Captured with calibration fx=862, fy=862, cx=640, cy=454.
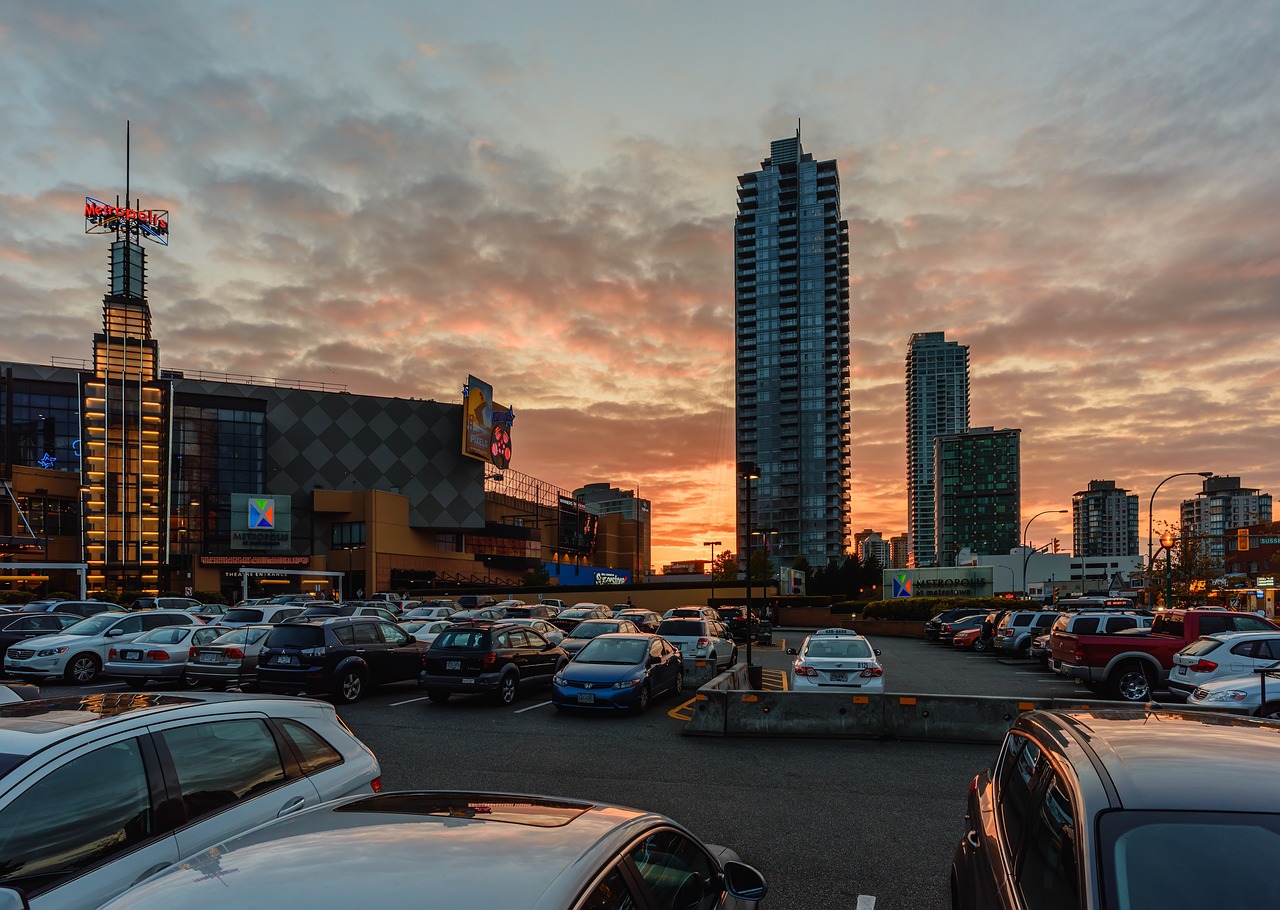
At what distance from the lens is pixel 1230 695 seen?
480 inches

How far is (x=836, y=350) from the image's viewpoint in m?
156

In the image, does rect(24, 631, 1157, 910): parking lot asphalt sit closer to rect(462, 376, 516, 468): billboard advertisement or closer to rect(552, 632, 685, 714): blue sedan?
rect(552, 632, 685, 714): blue sedan

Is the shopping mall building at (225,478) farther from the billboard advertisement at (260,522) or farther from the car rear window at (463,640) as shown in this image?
the car rear window at (463,640)

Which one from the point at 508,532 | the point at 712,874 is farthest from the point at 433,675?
the point at 508,532

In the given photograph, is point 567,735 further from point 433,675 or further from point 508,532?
point 508,532

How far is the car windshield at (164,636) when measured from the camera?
1915cm

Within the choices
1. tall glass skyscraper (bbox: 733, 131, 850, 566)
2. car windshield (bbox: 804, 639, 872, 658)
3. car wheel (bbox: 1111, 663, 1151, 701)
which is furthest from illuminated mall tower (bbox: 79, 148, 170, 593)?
tall glass skyscraper (bbox: 733, 131, 850, 566)

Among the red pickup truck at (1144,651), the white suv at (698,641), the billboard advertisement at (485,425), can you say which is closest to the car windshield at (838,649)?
the white suv at (698,641)

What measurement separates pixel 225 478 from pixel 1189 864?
8841 centimetres

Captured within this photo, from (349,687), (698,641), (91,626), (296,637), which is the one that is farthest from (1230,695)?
(91,626)

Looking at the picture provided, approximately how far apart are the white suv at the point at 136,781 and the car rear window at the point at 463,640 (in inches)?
474

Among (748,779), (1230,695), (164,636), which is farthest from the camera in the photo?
(164,636)

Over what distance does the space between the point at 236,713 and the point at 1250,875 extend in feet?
15.4

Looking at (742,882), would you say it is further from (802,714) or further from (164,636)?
(164,636)
